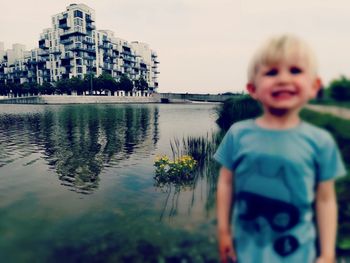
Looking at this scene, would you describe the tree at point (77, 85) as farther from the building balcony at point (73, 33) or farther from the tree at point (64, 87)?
the building balcony at point (73, 33)

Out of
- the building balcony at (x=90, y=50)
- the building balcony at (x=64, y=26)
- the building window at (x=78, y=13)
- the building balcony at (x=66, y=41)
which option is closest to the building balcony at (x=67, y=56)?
the building balcony at (x=66, y=41)

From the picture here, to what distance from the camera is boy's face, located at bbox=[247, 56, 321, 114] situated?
1.45m

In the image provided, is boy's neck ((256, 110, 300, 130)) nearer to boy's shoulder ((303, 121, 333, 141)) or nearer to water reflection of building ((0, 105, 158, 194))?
boy's shoulder ((303, 121, 333, 141))

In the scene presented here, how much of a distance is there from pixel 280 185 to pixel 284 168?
0.30 ft

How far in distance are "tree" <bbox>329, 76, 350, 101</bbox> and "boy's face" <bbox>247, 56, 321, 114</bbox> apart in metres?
0.64

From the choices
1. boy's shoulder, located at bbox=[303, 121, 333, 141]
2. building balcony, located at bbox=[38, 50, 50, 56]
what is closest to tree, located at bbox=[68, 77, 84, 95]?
building balcony, located at bbox=[38, 50, 50, 56]

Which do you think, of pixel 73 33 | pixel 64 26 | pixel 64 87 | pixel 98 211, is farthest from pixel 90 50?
pixel 98 211

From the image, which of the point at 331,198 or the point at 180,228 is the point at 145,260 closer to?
the point at 180,228

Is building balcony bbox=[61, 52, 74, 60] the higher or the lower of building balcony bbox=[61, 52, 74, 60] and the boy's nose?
the higher

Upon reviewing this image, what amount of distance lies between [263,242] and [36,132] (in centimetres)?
1950

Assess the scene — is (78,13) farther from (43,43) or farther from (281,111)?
(281,111)

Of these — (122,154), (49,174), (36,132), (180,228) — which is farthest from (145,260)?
(36,132)

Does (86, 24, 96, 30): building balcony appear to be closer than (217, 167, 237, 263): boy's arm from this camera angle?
No

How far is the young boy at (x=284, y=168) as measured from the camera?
1.46m
